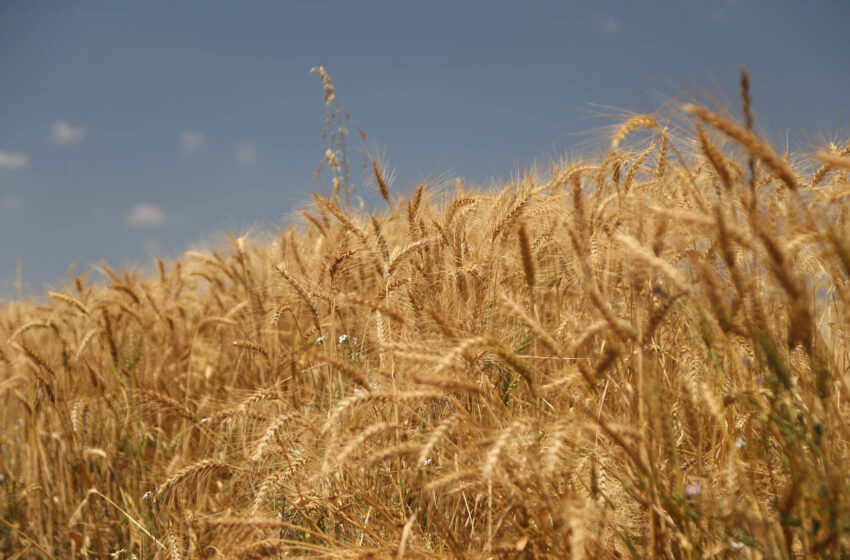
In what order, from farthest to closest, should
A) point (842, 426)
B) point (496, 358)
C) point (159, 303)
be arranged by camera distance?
1. point (159, 303)
2. point (496, 358)
3. point (842, 426)

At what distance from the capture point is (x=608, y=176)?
2.83 meters

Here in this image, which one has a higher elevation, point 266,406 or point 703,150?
point 703,150

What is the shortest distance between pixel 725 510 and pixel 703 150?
1.01 meters

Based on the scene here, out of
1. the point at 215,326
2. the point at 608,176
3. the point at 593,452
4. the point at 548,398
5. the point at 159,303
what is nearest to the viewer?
the point at 593,452

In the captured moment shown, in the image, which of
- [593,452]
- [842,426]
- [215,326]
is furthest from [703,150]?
[215,326]

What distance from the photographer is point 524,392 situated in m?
2.45

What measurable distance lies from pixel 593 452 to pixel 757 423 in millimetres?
745

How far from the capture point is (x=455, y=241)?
8.56ft

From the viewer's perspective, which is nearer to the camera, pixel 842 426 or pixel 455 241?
pixel 842 426

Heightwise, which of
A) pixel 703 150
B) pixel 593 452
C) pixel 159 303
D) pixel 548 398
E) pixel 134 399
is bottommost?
pixel 593 452

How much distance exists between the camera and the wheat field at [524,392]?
142cm

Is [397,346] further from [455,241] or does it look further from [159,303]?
[159,303]

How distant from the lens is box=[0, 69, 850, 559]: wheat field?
1.42 m

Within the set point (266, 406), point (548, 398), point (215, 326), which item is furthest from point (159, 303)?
point (548, 398)
